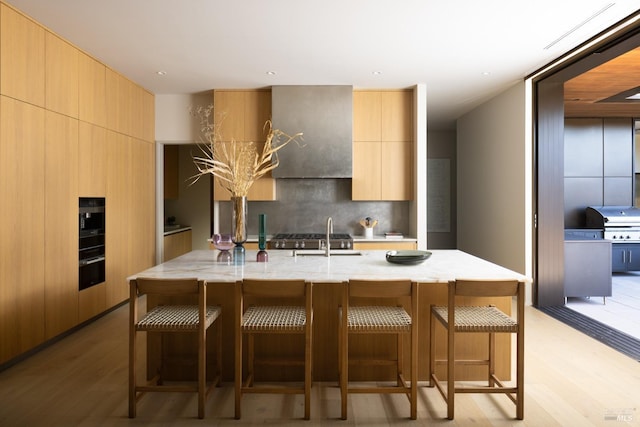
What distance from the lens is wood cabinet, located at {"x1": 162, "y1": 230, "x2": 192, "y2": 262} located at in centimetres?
625

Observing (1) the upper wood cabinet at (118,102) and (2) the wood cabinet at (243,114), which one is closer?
(1) the upper wood cabinet at (118,102)

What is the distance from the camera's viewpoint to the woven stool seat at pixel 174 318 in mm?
2439

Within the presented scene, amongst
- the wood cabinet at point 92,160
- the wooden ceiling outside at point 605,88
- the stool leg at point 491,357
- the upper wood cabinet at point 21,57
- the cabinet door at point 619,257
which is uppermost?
the wooden ceiling outside at point 605,88

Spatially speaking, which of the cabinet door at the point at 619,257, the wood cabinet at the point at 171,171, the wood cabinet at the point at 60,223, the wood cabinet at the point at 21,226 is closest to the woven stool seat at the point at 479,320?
the wood cabinet at the point at 21,226

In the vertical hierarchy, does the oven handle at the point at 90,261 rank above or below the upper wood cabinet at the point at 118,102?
below

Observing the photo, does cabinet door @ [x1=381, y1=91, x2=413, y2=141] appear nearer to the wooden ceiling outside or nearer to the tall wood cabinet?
the wooden ceiling outside

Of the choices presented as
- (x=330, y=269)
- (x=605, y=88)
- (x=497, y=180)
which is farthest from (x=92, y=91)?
(x=605, y=88)

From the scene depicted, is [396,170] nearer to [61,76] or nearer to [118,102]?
[118,102]

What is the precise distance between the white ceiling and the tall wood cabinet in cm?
26

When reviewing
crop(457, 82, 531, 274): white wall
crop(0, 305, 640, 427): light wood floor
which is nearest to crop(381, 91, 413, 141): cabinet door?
crop(457, 82, 531, 274): white wall

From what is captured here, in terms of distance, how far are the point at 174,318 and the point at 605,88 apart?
18.2 feet

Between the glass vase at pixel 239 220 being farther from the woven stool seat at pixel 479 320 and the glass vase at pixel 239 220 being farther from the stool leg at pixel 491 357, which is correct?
the stool leg at pixel 491 357

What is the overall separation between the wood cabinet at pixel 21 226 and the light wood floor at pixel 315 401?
30 centimetres

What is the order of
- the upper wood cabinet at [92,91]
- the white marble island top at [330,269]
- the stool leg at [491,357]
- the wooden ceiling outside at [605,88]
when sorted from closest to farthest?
1. the white marble island top at [330,269]
2. the stool leg at [491,357]
3. the upper wood cabinet at [92,91]
4. the wooden ceiling outside at [605,88]
